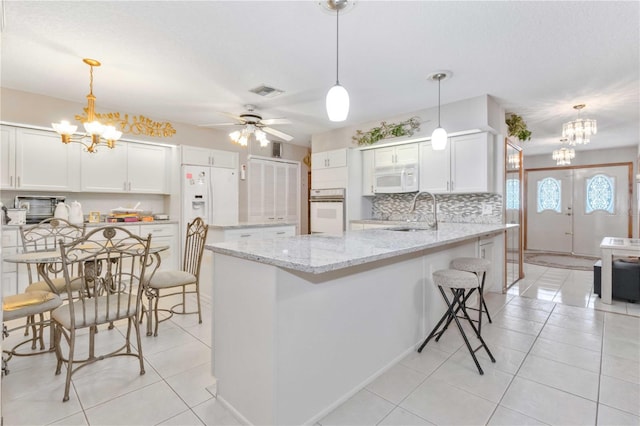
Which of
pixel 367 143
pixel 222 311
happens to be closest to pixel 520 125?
pixel 367 143

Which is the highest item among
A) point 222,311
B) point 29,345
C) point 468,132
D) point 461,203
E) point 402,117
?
point 402,117

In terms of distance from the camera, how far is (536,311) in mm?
3416

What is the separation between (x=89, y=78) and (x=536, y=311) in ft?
17.4

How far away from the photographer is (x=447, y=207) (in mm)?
4742

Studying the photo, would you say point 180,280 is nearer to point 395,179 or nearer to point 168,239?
point 168,239

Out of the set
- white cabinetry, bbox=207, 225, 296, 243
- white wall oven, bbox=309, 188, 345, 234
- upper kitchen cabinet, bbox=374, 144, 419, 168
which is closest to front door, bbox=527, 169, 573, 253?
upper kitchen cabinet, bbox=374, 144, 419, 168

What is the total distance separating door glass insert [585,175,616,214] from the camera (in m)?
6.80

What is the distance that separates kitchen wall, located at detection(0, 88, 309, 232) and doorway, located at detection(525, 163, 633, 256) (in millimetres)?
5485

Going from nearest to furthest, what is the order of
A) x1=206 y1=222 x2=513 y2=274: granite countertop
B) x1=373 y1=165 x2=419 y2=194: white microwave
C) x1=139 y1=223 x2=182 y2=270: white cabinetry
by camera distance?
x1=206 y1=222 x2=513 y2=274: granite countertop < x1=373 y1=165 x2=419 y2=194: white microwave < x1=139 y1=223 x2=182 y2=270: white cabinetry

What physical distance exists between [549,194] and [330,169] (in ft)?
18.3

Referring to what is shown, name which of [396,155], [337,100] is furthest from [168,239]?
[337,100]

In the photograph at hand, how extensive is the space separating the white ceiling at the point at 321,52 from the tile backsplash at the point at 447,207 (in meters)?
1.27

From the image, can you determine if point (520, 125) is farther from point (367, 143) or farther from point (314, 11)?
point (314, 11)

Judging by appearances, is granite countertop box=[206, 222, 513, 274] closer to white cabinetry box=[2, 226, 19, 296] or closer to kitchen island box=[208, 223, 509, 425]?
kitchen island box=[208, 223, 509, 425]
